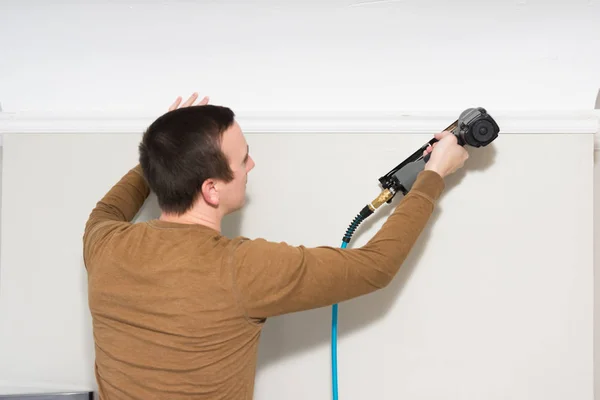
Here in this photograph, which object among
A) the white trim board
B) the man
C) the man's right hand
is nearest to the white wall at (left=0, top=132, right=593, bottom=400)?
the white trim board

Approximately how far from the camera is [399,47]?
4.86 ft

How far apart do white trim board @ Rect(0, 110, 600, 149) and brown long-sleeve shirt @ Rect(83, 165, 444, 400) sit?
34 centimetres

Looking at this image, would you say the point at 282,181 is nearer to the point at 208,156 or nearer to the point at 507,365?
the point at 208,156

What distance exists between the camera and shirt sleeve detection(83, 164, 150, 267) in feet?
3.66

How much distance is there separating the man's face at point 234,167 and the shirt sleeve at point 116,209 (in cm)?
21

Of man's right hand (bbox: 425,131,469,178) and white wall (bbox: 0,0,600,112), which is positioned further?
white wall (bbox: 0,0,600,112)

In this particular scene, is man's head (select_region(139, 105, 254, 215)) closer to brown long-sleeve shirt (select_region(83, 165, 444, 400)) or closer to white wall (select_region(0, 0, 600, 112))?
brown long-sleeve shirt (select_region(83, 165, 444, 400))

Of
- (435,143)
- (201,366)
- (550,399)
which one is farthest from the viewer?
(550,399)

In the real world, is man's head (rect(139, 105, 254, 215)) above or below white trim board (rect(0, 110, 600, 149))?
below

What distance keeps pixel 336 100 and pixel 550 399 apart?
892 millimetres

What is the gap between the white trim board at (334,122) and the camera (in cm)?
131

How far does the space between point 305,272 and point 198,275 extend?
0.19 meters

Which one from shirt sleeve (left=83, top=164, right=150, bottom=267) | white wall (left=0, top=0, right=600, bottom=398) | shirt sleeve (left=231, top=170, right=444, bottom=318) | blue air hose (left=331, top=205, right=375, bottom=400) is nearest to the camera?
shirt sleeve (left=231, top=170, right=444, bottom=318)

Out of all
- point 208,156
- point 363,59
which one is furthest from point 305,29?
point 208,156
